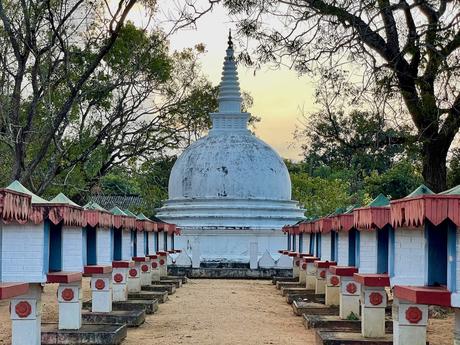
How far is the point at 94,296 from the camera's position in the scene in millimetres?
18859

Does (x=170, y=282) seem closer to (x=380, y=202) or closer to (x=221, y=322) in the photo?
(x=221, y=322)

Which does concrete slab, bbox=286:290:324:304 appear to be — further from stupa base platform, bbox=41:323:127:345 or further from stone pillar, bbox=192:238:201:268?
stone pillar, bbox=192:238:201:268

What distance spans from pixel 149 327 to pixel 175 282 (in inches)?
498

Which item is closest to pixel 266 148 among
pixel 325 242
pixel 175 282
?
pixel 175 282

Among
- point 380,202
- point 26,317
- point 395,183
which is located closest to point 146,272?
point 26,317

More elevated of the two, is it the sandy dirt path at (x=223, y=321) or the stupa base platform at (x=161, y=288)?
the stupa base platform at (x=161, y=288)

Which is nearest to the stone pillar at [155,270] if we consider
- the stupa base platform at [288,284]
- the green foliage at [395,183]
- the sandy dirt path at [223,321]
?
the sandy dirt path at [223,321]

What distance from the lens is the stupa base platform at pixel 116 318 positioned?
18.0 m

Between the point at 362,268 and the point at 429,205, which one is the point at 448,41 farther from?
the point at 429,205

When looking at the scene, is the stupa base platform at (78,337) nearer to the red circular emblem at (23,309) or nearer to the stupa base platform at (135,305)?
the red circular emblem at (23,309)

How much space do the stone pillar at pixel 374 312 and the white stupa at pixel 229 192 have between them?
78.8ft

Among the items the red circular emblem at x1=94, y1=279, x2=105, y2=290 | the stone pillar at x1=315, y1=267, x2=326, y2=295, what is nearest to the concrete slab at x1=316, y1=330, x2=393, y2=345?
the red circular emblem at x1=94, y1=279, x2=105, y2=290

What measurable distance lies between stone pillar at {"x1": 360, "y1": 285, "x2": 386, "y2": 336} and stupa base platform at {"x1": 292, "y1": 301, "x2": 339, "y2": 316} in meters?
4.09

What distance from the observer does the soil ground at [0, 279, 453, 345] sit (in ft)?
55.9
